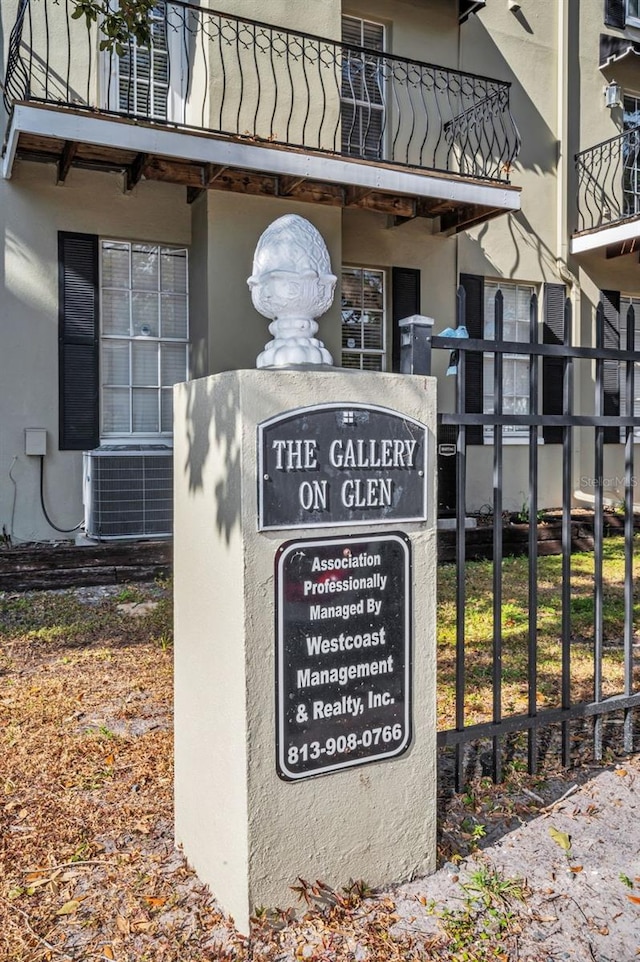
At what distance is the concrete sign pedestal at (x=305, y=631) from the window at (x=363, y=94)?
7858 millimetres

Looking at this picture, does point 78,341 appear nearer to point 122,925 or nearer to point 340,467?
point 340,467

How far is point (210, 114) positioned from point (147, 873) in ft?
23.3

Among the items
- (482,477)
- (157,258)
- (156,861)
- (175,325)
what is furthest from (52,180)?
(156,861)

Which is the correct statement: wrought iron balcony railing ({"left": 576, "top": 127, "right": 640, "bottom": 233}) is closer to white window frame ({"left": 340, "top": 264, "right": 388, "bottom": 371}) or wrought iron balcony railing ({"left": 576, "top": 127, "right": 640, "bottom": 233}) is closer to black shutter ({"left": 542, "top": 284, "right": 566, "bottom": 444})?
black shutter ({"left": 542, "top": 284, "right": 566, "bottom": 444})

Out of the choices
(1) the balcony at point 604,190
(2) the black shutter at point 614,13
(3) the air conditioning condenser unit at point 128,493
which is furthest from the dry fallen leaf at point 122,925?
(2) the black shutter at point 614,13

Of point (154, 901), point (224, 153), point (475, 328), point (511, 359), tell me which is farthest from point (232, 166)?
point (154, 901)

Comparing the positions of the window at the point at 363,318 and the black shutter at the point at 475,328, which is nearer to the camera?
the window at the point at 363,318

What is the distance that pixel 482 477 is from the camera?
33.2ft

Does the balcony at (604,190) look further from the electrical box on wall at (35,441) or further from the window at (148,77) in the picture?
the electrical box on wall at (35,441)

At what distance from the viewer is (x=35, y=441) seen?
25.0 feet

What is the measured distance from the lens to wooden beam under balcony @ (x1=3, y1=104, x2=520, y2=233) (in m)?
6.60

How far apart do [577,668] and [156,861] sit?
2914 millimetres

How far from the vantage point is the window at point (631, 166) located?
37.0 ft

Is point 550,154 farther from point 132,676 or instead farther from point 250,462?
point 250,462
